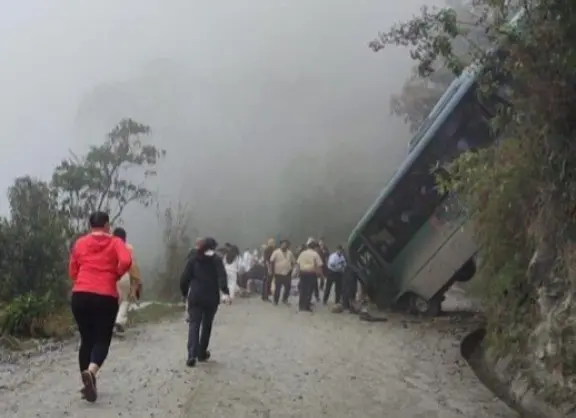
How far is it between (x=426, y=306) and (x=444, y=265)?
1255 millimetres

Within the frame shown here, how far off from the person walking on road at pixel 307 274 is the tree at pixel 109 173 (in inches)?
545

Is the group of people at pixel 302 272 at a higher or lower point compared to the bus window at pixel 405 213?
lower

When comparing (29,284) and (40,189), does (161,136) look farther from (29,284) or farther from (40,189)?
(29,284)

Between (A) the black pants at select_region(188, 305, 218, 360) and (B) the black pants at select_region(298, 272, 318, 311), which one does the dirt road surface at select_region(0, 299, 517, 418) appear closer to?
(A) the black pants at select_region(188, 305, 218, 360)

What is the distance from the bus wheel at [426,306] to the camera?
654 inches

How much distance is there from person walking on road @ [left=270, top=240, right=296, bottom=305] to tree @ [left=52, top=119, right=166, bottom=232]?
12.4 metres

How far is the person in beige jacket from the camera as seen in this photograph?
917 cm

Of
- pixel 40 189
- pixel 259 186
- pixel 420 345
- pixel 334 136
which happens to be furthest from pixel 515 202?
pixel 334 136

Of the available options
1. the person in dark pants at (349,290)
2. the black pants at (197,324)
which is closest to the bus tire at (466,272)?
the person in dark pants at (349,290)

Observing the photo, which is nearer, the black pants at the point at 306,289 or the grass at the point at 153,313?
the grass at the point at 153,313

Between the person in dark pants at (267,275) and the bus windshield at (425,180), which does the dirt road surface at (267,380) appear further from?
the person in dark pants at (267,275)

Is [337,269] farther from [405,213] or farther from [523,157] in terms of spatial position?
[523,157]

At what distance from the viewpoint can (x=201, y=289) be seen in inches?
379

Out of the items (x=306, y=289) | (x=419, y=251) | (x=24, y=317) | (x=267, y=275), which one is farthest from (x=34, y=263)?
(x=419, y=251)
